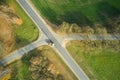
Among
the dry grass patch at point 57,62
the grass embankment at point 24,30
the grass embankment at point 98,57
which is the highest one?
the grass embankment at point 24,30

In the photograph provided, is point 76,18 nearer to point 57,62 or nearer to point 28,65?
point 57,62

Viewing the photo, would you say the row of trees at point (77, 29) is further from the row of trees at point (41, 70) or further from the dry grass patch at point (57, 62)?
the row of trees at point (41, 70)

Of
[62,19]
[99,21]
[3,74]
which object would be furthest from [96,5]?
[3,74]

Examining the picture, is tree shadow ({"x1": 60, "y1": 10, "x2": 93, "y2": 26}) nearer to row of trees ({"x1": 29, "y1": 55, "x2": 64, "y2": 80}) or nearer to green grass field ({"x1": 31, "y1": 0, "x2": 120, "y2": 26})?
green grass field ({"x1": 31, "y1": 0, "x2": 120, "y2": 26})

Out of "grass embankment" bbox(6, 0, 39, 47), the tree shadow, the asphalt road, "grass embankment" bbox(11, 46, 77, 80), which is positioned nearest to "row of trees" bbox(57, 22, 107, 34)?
the tree shadow

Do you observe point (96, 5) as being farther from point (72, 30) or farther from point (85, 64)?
point (85, 64)

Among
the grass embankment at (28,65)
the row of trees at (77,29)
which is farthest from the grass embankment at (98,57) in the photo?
the grass embankment at (28,65)
